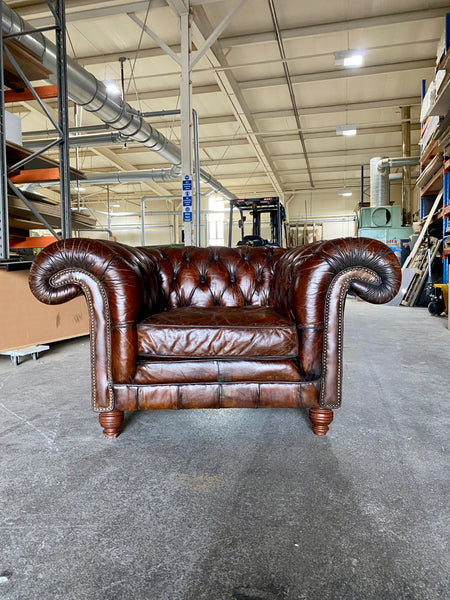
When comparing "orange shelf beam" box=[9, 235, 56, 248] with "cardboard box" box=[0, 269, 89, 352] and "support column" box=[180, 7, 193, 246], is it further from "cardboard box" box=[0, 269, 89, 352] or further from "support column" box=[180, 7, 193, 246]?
"support column" box=[180, 7, 193, 246]

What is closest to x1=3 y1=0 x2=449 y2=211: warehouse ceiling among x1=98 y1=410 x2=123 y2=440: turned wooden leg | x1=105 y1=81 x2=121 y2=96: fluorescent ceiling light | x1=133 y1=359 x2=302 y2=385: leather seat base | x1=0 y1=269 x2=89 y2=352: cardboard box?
x1=105 y1=81 x2=121 y2=96: fluorescent ceiling light

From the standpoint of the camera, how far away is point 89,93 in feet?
16.1

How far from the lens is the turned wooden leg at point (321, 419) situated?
4.82 feet

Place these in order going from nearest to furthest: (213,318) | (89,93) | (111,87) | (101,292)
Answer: (101,292) < (213,318) < (89,93) < (111,87)

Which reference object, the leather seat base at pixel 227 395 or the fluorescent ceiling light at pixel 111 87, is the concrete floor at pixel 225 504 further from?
the fluorescent ceiling light at pixel 111 87

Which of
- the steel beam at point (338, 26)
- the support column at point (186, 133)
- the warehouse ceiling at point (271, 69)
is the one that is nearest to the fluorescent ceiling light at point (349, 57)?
the warehouse ceiling at point (271, 69)

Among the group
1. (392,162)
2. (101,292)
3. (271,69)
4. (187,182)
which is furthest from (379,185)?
(101,292)

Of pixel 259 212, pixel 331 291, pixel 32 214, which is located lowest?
pixel 331 291

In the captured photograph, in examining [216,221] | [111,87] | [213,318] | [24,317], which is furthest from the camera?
[216,221]

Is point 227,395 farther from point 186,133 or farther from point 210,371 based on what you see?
point 186,133

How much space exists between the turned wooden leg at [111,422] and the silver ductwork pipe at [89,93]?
3091 mm

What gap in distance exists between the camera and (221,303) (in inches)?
80.0

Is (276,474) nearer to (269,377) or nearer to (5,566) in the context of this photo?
(269,377)

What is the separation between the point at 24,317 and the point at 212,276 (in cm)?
158
